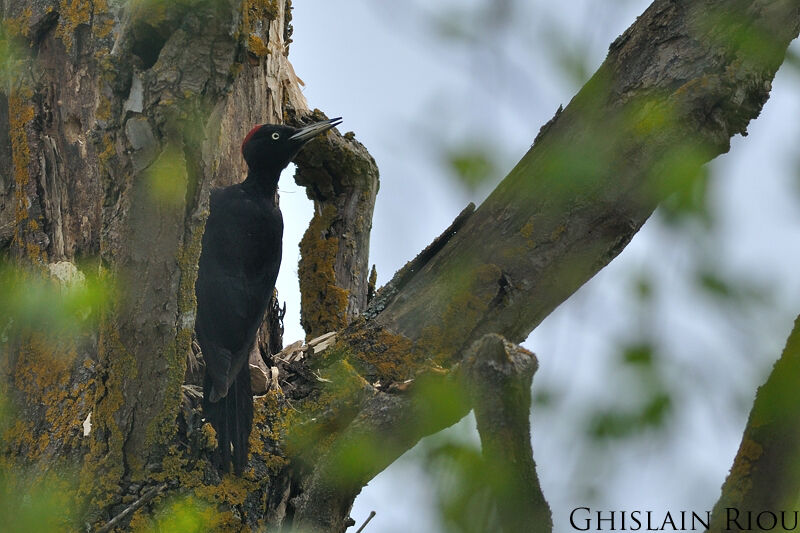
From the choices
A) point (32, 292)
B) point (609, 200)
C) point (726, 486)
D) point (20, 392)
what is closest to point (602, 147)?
point (609, 200)

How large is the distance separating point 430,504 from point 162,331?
98cm

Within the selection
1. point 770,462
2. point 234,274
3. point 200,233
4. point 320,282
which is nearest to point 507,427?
point 770,462

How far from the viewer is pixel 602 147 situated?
125 inches

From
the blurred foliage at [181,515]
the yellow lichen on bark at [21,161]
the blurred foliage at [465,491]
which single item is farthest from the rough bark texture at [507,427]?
the yellow lichen on bark at [21,161]

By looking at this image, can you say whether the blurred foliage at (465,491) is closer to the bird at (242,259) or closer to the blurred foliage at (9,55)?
the bird at (242,259)

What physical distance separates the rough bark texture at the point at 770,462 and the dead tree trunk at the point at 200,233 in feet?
1.99

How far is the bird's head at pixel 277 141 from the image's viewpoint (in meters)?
4.46

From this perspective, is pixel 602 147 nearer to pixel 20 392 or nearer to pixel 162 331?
pixel 162 331

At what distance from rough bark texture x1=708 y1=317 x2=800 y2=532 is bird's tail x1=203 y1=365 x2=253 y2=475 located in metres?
1.73

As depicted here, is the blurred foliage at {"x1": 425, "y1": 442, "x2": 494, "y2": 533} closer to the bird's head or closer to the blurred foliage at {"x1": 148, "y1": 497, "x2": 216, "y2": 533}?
the blurred foliage at {"x1": 148, "y1": 497, "x2": 216, "y2": 533}

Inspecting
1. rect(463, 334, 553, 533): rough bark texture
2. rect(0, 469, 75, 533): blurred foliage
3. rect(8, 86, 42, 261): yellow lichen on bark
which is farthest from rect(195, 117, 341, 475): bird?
rect(463, 334, 553, 533): rough bark texture

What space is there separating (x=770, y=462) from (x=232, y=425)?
1858 millimetres

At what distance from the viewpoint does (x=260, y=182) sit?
16.2 ft

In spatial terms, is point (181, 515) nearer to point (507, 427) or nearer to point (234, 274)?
point (507, 427)
